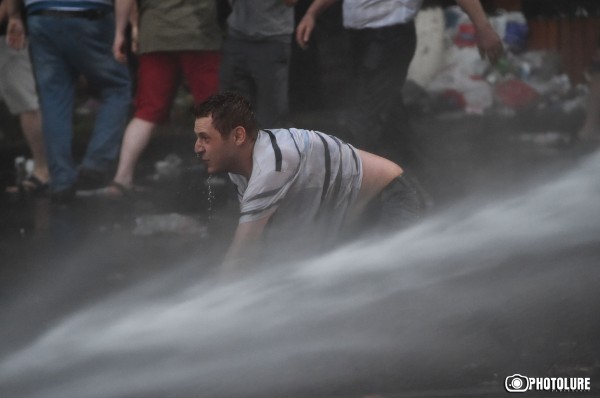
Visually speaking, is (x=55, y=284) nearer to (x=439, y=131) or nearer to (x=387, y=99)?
(x=387, y=99)

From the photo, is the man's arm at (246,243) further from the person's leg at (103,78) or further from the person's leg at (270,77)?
the person's leg at (103,78)

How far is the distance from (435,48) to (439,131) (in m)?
1.74

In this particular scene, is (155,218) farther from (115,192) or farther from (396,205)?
(396,205)

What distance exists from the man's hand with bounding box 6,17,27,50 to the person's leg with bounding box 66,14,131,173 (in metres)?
0.34

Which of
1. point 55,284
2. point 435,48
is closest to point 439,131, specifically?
point 435,48

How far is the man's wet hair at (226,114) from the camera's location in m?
4.52

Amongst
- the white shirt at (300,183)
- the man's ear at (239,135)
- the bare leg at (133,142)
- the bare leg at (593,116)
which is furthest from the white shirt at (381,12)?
the bare leg at (593,116)

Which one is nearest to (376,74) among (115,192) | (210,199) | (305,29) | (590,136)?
(305,29)

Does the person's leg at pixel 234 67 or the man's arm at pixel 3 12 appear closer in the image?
the person's leg at pixel 234 67

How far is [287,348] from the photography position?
479cm

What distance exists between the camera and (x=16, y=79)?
8.34 m

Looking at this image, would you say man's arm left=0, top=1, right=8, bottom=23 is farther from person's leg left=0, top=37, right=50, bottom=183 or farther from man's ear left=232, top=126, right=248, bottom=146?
man's ear left=232, top=126, right=248, bottom=146

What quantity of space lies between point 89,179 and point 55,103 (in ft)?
1.62

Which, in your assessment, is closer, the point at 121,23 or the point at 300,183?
the point at 300,183
